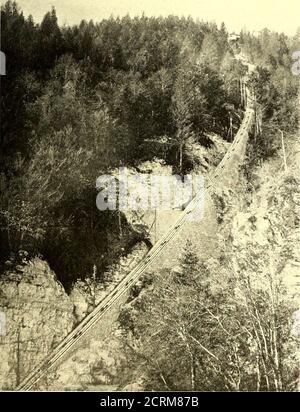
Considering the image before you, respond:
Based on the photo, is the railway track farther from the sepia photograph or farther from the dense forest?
the dense forest

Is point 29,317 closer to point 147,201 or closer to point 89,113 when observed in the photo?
point 147,201

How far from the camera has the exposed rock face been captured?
11891 millimetres

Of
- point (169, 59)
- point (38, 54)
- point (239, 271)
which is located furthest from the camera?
point (169, 59)

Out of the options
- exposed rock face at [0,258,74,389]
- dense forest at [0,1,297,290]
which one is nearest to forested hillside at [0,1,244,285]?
dense forest at [0,1,297,290]

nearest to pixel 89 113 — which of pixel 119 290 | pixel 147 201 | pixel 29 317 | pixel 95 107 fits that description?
pixel 95 107

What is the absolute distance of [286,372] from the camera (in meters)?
12.4

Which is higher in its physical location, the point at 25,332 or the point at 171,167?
the point at 171,167

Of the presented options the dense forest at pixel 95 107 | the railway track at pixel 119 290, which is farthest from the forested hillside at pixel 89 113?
the railway track at pixel 119 290

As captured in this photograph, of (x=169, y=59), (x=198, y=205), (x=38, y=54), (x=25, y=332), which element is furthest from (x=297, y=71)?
(x=25, y=332)

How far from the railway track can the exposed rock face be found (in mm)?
192

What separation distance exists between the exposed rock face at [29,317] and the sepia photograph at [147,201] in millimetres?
30
